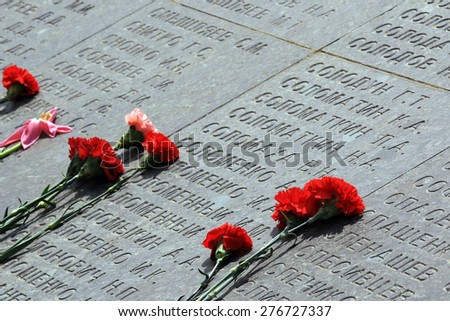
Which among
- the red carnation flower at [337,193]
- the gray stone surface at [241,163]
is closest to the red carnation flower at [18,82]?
the gray stone surface at [241,163]

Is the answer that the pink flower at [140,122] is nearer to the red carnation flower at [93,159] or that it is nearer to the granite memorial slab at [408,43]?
the red carnation flower at [93,159]

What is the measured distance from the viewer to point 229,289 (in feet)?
17.1

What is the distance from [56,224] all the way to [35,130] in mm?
1017

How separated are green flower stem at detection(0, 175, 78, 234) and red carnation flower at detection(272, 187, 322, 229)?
1.33 m

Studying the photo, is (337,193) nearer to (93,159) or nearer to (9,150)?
(93,159)

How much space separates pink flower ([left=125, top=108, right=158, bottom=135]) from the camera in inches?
243

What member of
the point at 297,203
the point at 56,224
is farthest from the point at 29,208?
the point at 297,203

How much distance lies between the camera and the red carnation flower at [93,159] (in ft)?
19.7

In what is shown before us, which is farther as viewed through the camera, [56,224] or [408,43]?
[408,43]

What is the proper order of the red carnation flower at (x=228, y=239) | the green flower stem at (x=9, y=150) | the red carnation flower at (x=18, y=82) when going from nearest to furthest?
the red carnation flower at (x=228, y=239), the green flower stem at (x=9, y=150), the red carnation flower at (x=18, y=82)

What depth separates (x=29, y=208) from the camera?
6059 mm

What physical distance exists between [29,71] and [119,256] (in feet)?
7.52

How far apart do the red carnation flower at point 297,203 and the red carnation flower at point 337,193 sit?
0.14 feet

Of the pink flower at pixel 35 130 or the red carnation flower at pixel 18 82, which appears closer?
the pink flower at pixel 35 130
